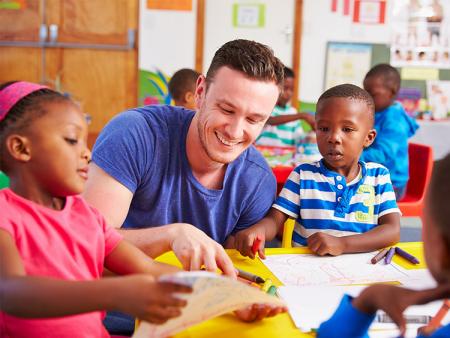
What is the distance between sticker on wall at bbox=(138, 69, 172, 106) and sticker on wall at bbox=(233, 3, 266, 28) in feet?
2.98

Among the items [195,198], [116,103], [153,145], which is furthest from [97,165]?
[116,103]

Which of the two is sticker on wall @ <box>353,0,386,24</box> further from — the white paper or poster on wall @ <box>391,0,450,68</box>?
the white paper

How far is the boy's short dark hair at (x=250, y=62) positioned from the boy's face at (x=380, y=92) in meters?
1.94

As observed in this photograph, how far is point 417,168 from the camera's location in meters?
3.12

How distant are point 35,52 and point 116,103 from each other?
3.03 feet

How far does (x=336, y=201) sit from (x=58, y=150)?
98 cm

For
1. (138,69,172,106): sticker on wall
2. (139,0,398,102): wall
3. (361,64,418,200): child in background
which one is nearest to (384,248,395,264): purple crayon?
(361,64,418,200): child in background

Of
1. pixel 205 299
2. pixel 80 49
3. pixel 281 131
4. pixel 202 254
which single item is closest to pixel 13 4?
pixel 80 49

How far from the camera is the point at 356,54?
5.08m

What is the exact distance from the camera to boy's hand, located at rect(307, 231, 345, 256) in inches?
49.8

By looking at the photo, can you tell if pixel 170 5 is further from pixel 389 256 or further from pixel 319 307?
pixel 319 307

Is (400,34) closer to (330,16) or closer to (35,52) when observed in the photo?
(330,16)

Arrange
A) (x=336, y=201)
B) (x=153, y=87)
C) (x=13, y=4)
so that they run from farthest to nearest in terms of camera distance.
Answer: (x=153, y=87)
(x=13, y=4)
(x=336, y=201)

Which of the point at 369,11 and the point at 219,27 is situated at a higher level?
the point at 369,11
